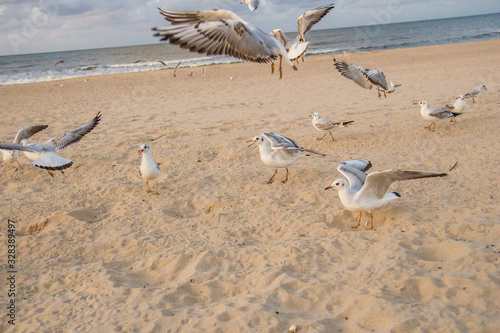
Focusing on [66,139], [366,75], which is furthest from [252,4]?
[66,139]

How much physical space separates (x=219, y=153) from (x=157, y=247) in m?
3.34

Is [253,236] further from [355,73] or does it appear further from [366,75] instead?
[355,73]

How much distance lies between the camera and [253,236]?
14.5 ft

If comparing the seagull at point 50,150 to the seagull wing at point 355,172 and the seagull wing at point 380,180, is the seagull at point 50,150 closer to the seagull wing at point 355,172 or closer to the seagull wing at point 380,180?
the seagull wing at point 355,172

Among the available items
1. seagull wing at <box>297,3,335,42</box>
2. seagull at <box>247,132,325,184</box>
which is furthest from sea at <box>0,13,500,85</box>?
seagull at <box>247,132,325,184</box>

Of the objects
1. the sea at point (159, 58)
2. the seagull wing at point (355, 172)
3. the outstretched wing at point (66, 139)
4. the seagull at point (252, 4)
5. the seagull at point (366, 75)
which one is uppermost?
the seagull at point (252, 4)

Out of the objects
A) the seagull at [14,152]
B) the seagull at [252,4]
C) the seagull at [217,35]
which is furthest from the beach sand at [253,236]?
the seagull at [252,4]

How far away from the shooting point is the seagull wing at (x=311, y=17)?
731 centimetres

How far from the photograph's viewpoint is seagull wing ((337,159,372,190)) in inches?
186

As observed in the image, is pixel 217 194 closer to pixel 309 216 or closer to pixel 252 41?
pixel 309 216

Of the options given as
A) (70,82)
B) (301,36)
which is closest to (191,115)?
(301,36)

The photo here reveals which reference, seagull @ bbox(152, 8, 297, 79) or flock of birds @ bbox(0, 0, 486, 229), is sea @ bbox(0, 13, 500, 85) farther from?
seagull @ bbox(152, 8, 297, 79)

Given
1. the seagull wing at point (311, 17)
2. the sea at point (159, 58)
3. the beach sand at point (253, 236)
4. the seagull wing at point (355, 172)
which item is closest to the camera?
the beach sand at point (253, 236)

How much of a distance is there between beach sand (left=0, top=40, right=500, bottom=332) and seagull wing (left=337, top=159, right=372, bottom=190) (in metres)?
0.41
